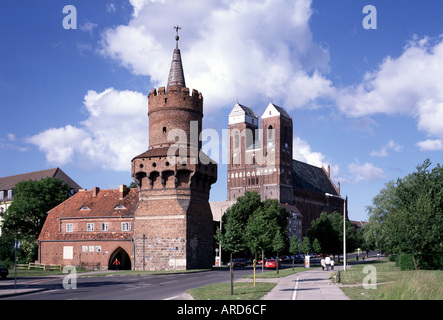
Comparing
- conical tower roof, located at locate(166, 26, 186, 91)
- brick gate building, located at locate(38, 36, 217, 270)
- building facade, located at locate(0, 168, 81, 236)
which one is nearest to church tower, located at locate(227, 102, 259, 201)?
building facade, located at locate(0, 168, 81, 236)

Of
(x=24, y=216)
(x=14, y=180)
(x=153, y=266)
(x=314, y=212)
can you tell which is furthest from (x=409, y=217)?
(x=314, y=212)

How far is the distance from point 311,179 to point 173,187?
392 feet

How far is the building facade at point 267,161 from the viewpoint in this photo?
468ft

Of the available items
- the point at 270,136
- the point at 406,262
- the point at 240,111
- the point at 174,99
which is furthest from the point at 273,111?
the point at 406,262

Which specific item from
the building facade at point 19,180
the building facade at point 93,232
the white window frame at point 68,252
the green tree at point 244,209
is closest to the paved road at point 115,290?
the building facade at point 93,232

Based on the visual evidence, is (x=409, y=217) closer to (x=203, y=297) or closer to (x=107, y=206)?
(x=203, y=297)

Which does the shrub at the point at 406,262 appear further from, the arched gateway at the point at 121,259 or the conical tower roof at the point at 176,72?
the arched gateway at the point at 121,259

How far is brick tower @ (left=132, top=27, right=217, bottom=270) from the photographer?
55850 mm

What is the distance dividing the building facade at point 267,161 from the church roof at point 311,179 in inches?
28.9

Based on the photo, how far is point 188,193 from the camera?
186 feet

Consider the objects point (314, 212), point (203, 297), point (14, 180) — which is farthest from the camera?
point (314, 212)

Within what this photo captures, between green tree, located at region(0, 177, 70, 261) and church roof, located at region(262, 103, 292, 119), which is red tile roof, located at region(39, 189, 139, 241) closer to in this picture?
green tree, located at region(0, 177, 70, 261)
